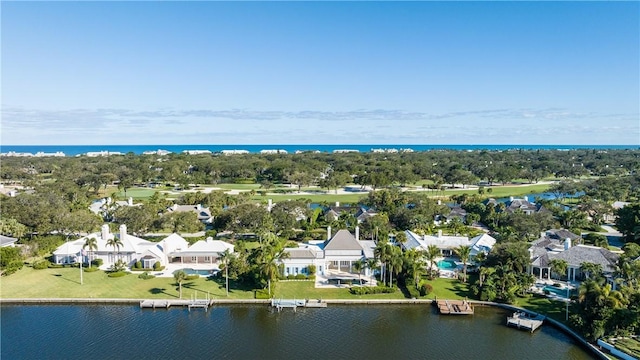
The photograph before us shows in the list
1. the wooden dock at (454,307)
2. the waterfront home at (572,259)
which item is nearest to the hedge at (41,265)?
the wooden dock at (454,307)

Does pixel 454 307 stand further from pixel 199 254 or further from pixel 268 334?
pixel 199 254

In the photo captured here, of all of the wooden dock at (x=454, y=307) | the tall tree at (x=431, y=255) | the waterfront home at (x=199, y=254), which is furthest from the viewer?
the waterfront home at (x=199, y=254)

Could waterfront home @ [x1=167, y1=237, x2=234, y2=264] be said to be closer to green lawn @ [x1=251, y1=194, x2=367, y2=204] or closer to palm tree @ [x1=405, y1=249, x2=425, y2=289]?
palm tree @ [x1=405, y1=249, x2=425, y2=289]

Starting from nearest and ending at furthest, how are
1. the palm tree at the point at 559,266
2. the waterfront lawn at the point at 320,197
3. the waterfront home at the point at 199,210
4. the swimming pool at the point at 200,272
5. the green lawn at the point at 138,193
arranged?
the palm tree at the point at 559,266 → the swimming pool at the point at 200,272 → the waterfront home at the point at 199,210 → the waterfront lawn at the point at 320,197 → the green lawn at the point at 138,193

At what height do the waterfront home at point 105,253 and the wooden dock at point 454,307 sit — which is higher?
the waterfront home at point 105,253

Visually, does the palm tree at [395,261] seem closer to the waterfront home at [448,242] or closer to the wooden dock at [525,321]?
the waterfront home at [448,242]

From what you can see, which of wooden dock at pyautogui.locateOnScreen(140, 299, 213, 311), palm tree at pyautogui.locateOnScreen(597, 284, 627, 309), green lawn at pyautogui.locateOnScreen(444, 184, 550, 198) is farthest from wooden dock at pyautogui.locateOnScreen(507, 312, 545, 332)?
green lawn at pyautogui.locateOnScreen(444, 184, 550, 198)

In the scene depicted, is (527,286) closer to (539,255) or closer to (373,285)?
(539,255)
